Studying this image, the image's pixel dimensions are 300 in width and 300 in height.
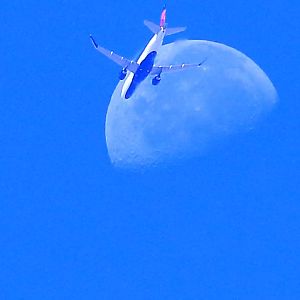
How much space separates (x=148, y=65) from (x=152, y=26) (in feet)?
15.1

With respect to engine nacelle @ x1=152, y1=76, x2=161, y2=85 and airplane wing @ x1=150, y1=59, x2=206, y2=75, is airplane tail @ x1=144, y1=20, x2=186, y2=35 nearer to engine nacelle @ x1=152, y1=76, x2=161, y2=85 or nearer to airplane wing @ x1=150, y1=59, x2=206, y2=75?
airplane wing @ x1=150, y1=59, x2=206, y2=75

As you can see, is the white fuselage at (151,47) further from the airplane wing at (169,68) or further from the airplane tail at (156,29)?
the airplane wing at (169,68)

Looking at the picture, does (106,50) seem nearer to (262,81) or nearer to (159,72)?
(159,72)

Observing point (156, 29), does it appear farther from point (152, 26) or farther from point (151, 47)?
point (151, 47)

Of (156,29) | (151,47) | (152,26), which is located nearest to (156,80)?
(151,47)

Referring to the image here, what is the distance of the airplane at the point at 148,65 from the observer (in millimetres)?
158750

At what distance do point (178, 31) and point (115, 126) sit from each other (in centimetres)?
1308

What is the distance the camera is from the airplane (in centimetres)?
15875

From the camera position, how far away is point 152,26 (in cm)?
16075

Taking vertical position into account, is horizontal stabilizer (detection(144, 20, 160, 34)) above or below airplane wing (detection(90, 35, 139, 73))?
above

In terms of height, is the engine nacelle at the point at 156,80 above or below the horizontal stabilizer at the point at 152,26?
below

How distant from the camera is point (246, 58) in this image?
169 metres

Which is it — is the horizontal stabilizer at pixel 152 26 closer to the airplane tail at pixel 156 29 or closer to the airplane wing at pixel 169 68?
the airplane tail at pixel 156 29

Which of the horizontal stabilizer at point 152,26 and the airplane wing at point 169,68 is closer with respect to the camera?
the airplane wing at point 169,68
